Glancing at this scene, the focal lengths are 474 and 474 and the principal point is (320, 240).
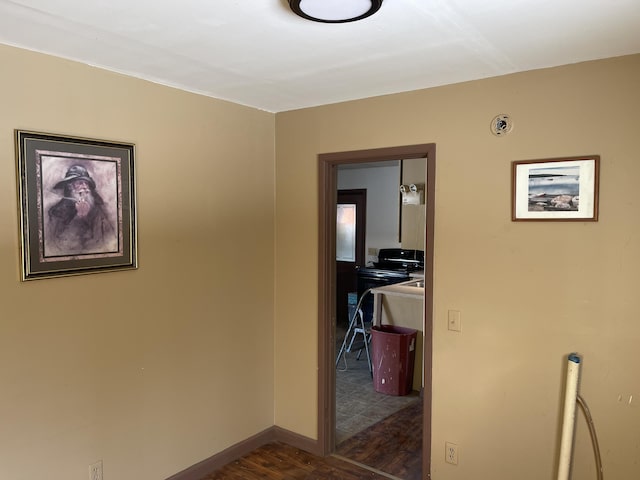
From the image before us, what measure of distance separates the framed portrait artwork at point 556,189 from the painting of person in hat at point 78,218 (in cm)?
210

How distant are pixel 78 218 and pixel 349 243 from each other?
525cm

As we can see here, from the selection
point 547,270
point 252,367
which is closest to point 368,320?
point 252,367

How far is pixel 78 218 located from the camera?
7.55 ft

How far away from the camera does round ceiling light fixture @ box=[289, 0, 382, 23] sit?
1.56 metres

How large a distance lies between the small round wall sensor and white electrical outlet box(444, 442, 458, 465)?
1734mm

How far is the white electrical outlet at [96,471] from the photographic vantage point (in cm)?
240

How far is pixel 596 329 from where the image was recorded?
88.4 inches

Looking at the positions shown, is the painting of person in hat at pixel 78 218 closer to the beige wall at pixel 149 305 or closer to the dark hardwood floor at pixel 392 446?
the beige wall at pixel 149 305

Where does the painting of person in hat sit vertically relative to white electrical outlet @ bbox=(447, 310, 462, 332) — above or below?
above

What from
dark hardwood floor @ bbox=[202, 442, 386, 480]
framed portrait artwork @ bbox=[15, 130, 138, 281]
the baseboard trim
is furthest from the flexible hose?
framed portrait artwork @ bbox=[15, 130, 138, 281]

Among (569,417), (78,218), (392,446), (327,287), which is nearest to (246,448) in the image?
(392,446)

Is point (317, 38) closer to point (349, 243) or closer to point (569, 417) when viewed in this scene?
point (569, 417)

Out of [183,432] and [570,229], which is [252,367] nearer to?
[183,432]

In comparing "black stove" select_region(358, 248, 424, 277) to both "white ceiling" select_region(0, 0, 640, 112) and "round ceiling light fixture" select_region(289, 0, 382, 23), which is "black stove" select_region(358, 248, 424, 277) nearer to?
"white ceiling" select_region(0, 0, 640, 112)
